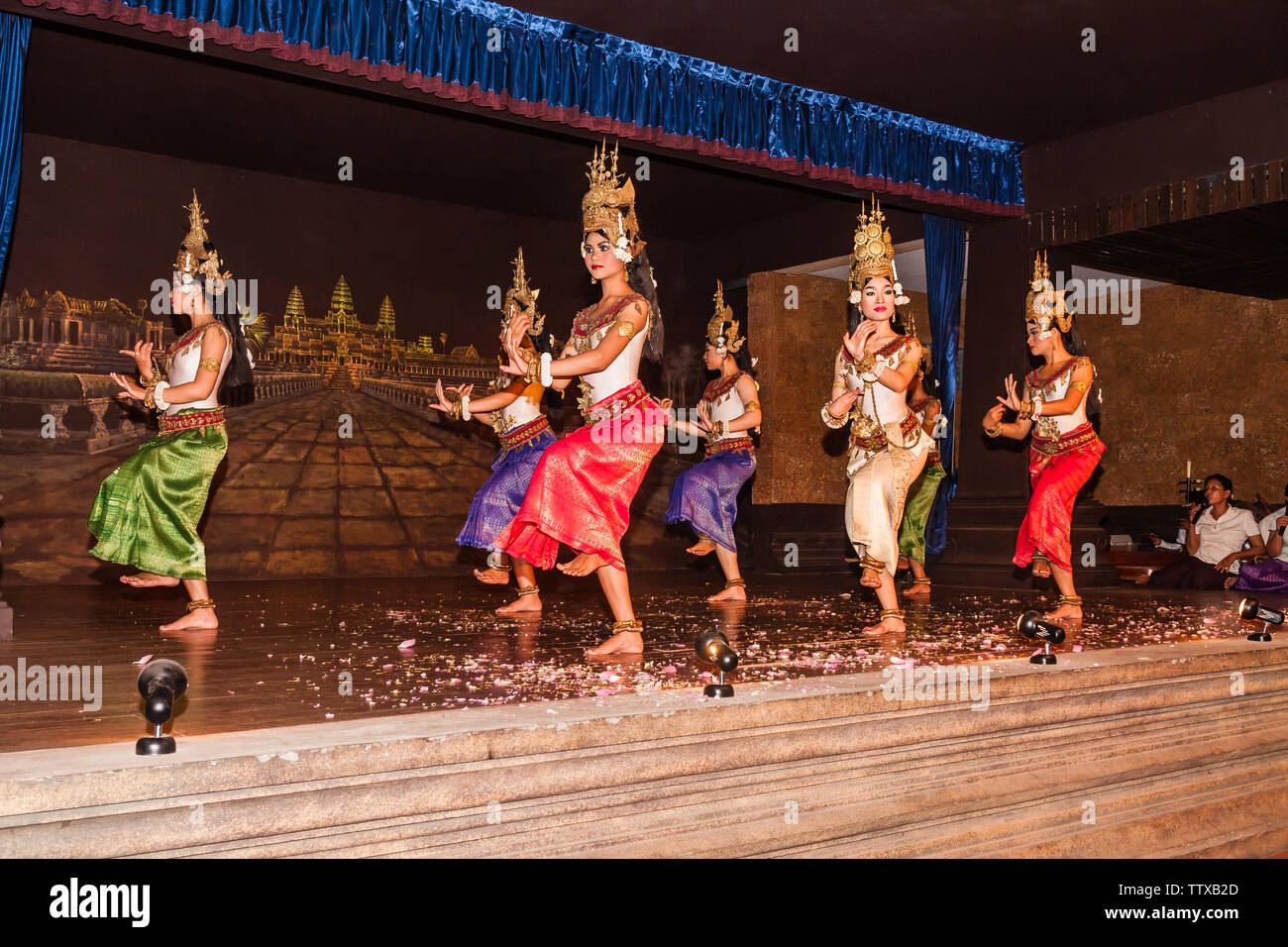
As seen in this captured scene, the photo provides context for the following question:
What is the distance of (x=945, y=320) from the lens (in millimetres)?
8445

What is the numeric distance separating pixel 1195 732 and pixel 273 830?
3.13 m

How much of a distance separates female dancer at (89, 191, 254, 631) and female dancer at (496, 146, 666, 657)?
1.54m

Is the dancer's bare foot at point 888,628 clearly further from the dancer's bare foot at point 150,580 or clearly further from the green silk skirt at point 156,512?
the dancer's bare foot at point 150,580

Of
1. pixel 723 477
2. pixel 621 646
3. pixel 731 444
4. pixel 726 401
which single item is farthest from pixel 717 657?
pixel 726 401

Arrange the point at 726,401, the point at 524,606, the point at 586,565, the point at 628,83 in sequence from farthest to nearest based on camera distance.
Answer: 1. the point at 726,401
2. the point at 628,83
3. the point at 524,606
4. the point at 586,565

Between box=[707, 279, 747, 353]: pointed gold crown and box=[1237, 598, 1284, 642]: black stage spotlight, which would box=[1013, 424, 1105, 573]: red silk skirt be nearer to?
box=[1237, 598, 1284, 642]: black stage spotlight

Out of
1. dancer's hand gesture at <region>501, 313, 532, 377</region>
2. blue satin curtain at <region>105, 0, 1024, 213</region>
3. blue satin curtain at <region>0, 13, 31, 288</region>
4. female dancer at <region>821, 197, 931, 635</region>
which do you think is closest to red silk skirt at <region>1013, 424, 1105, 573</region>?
female dancer at <region>821, 197, 931, 635</region>

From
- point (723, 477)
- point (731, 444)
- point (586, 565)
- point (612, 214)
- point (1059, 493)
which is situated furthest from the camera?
point (731, 444)

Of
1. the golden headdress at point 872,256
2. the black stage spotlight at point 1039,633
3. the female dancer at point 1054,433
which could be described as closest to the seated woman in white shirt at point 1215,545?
the female dancer at point 1054,433

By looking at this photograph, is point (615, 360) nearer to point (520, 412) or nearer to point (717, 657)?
point (717, 657)

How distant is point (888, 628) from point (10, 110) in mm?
4649

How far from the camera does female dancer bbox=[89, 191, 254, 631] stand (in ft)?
14.8

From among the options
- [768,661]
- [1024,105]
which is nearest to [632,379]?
[768,661]
